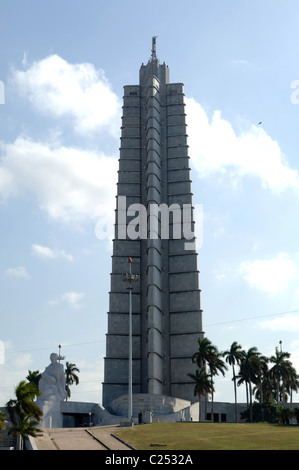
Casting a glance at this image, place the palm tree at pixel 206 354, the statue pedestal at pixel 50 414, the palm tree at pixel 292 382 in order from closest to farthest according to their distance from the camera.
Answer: the statue pedestal at pixel 50 414
the palm tree at pixel 206 354
the palm tree at pixel 292 382

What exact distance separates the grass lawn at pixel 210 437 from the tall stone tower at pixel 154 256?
3197cm

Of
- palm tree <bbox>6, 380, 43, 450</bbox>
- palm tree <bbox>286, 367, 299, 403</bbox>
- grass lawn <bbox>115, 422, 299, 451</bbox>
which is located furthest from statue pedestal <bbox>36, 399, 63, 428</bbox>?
palm tree <bbox>286, 367, 299, 403</bbox>

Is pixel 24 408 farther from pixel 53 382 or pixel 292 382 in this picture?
pixel 292 382

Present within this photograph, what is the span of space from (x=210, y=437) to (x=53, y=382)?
31.2m

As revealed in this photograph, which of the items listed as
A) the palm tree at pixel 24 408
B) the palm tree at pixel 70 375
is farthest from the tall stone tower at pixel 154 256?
the palm tree at pixel 24 408

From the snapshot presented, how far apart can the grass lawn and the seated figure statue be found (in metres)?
20.4

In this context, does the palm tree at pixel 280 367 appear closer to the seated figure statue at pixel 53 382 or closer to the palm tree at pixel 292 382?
the palm tree at pixel 292 382

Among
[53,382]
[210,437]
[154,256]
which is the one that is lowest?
[210,437]

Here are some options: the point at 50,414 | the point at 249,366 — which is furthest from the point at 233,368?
the point at 50,414

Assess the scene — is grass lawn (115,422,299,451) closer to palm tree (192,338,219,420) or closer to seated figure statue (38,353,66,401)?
seated figure statue (38,353,66,401)

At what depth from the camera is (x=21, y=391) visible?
40.1m

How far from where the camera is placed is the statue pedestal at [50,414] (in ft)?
217

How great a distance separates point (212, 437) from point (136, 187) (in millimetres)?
64280

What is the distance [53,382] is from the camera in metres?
68.6
